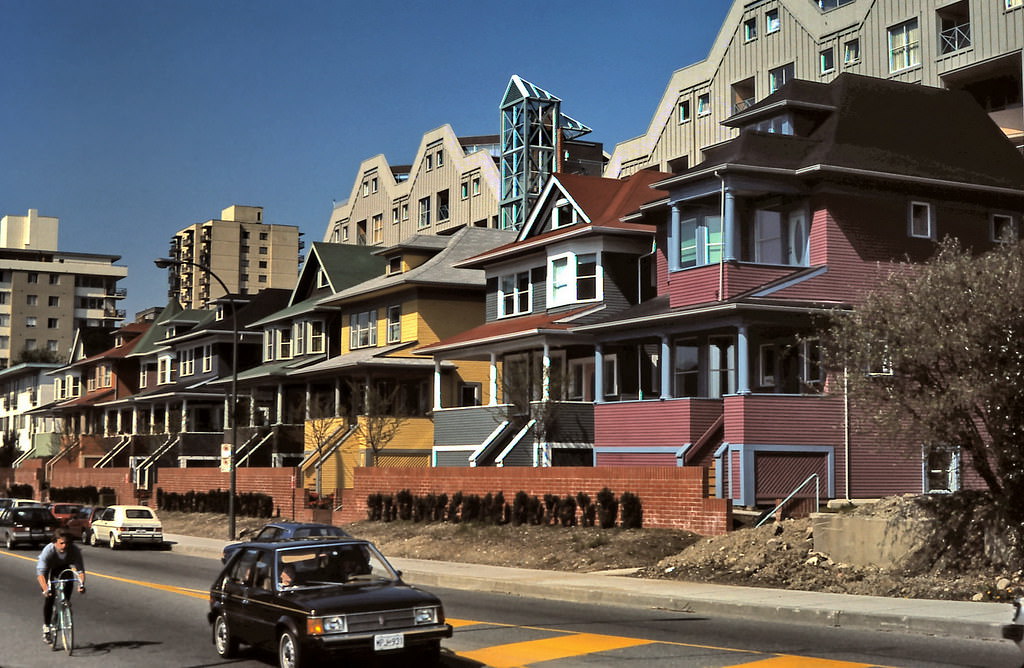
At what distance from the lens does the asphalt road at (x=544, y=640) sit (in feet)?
48.7

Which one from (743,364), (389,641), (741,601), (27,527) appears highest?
(743,364)

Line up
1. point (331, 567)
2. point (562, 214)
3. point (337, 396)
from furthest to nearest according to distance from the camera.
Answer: point (337, 396) → point (562, 214) → point (331, 567)

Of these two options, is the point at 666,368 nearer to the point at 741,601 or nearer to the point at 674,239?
the point at 674,239

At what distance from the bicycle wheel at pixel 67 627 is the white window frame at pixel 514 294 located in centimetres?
3034

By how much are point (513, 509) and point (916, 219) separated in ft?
43.3

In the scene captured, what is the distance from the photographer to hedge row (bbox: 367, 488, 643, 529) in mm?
30797

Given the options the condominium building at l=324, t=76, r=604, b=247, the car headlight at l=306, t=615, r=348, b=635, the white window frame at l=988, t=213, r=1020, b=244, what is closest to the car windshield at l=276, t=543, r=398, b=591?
the car headlight at l=306, t=615, r=348, b=635

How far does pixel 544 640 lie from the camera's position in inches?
667

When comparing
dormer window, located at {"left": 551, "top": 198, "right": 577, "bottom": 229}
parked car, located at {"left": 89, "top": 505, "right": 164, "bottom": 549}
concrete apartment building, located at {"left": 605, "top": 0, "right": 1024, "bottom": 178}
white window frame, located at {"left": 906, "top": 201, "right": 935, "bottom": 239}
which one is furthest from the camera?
concrete apartment building, located at {"left": 605, "top": 0, "right": 1024, "bottom": 178}

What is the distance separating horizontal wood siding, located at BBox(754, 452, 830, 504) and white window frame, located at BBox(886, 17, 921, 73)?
30.4 metres

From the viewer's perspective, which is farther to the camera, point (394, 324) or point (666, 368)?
point (394, 324)

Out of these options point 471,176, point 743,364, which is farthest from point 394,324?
point 471,176

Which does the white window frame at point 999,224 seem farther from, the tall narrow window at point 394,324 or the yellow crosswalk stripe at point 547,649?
the tall narrow window at point 394,324

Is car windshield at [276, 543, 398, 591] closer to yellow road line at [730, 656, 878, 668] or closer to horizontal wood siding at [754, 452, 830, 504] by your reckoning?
yellow road line at [730, 656, 878, 668]
